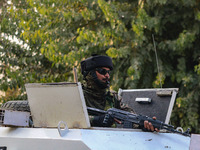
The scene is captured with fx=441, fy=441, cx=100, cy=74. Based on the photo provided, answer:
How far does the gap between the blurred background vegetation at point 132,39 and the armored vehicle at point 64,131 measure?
3.97 metres

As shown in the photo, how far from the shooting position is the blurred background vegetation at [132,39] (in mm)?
7945

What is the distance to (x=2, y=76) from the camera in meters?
10.1

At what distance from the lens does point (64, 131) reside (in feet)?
11.7

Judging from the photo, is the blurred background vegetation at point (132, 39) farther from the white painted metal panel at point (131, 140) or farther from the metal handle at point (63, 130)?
the metal handle at point (63, 130)

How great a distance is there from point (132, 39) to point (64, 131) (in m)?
4.81

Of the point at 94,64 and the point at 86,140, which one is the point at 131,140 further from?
the point at 94,64

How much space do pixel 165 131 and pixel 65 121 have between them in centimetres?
108

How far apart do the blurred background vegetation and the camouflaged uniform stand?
274 centimetres

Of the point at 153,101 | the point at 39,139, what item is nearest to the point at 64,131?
the point at 39,139

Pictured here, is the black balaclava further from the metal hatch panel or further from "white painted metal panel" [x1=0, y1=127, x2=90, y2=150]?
"white painted metal panel" [x1=0, y1=127, x2=90, y2=150]

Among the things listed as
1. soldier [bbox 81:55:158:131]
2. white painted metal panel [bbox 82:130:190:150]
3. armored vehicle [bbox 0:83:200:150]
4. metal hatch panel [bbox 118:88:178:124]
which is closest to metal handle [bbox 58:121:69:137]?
armored vehicle [bbox 0:83:200:150]

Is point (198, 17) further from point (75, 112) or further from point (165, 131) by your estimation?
point (75, 112)

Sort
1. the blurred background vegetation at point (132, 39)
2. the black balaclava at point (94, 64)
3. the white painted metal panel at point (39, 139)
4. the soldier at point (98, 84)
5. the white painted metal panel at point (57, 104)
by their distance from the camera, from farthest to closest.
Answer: the blurred background vegetation at point (132, 39), the black balaclava at point (94, 64), the soldier at point (98, 84), the white painted metal panel at point (57, 104), the white painted metal panel at point (39, 139)

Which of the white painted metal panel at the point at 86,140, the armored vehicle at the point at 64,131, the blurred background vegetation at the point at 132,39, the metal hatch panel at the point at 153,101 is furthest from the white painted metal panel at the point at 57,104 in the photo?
the blurred background vegetation at the point at 132,39
